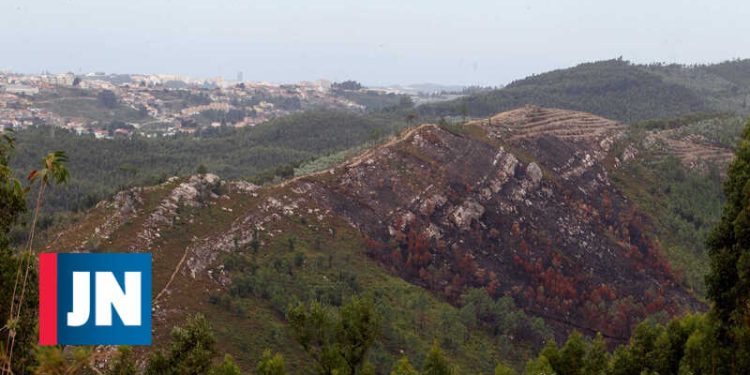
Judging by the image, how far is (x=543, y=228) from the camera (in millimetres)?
42438

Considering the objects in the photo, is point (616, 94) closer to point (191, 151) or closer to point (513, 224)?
point (191, 151)

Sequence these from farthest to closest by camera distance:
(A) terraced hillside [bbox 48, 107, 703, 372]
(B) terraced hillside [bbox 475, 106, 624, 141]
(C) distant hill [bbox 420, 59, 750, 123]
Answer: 1. (C) distant hill [bbox 420, 59, 750, 123]
2. (B) terraced hillside [bbox 475, 106, 624, 141]
3. (A) terraced hillside [bbox 48, 107, 703, 372]

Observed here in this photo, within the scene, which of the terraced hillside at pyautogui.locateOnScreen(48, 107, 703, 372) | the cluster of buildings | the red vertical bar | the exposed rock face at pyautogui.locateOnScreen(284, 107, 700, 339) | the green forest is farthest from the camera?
the cluster of buildings

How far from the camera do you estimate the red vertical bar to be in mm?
6676

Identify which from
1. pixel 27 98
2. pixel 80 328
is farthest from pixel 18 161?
pixel 27 98

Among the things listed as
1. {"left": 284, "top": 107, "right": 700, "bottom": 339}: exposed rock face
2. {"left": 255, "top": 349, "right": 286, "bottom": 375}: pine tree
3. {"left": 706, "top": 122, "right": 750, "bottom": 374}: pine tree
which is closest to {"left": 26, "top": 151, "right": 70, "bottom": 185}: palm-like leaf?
{"left": 255, "top": 349, "right": 286, "bottom": 375}: pine tree

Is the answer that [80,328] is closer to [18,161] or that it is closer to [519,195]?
[519,195]

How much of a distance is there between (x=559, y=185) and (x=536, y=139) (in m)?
6.85

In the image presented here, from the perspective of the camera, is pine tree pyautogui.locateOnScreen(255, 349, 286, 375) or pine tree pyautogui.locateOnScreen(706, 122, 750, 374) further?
pine tree pyautogui.locateOnScreen(255, 349, 286, 375)

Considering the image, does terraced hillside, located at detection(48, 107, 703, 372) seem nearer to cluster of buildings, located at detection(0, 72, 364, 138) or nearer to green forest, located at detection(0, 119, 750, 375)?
green forest, located at detection(0, 119, 750, 375)

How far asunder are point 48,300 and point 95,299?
476 millimetres

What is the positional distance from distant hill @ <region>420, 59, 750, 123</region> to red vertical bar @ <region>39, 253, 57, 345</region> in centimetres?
10215

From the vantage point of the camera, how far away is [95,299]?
269 inches

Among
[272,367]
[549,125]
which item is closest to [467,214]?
[549,125]
